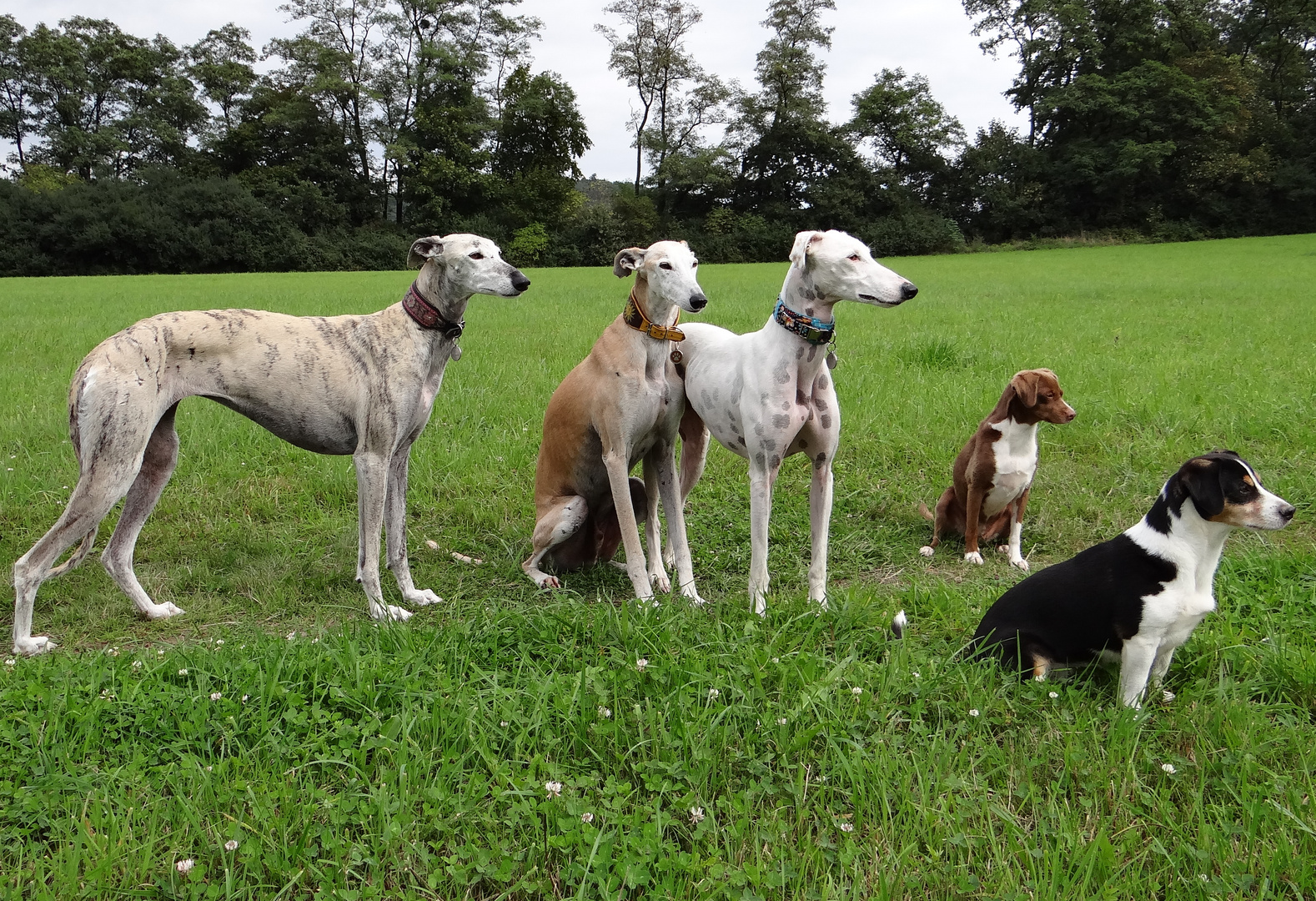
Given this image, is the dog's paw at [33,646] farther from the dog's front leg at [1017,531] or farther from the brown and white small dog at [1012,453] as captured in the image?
the dog's front leg at [1017,531]

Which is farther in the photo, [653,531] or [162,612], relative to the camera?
[653,531]

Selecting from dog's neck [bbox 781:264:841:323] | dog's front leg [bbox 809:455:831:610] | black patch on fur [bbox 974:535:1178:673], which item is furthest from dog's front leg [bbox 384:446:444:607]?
black patch on fur [bbox 974:535:1178:673]

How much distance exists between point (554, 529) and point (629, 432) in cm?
73

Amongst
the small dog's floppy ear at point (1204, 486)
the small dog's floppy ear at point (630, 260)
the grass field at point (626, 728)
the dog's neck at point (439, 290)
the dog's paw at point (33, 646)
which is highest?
the small dog's floppy ear at point (630, 260)

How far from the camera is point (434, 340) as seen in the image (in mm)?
4211

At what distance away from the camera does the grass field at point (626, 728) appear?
6.95 ft

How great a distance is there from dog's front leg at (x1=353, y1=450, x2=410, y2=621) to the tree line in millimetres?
37010

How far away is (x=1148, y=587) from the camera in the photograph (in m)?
2.71

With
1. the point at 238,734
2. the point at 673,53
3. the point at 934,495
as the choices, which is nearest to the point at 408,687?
the point at 238,734

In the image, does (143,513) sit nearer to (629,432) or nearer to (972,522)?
(629,432)

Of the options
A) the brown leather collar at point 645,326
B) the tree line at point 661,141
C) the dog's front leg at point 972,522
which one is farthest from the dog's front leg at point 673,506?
the tree line at point 661,141

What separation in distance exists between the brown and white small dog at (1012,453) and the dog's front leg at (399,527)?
2894 millimetres

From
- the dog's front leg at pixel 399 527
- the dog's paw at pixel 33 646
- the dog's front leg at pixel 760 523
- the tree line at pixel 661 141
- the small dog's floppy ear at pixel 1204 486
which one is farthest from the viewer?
the tree line at pixel 661 141

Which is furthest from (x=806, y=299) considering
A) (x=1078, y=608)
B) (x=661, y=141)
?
(x=661, y=141)
